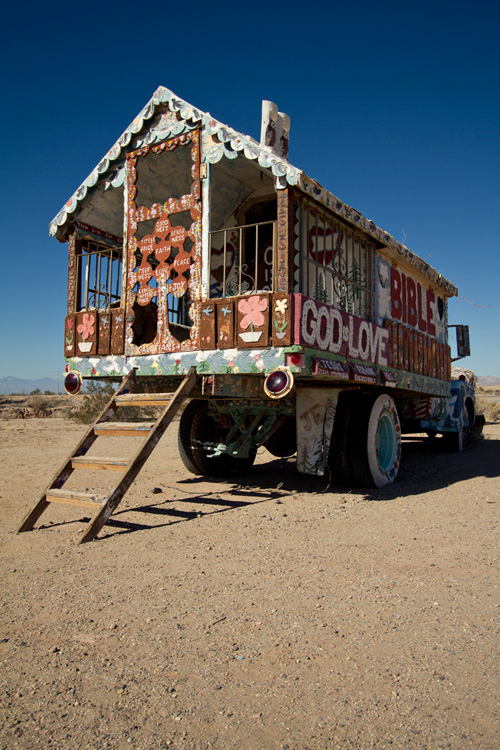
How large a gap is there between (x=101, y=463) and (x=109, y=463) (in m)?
0.10

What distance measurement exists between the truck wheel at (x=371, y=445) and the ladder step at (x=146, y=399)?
2.55 m

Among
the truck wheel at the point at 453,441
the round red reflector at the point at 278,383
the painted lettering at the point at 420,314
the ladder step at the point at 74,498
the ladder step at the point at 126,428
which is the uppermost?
the painted lettering at the point at 420,314

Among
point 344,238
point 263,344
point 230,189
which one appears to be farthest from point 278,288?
point 230,189

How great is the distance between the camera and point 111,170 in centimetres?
750

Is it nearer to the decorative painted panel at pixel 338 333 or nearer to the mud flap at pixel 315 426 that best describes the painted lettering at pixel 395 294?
the decorative painted panel at pixel 338 333

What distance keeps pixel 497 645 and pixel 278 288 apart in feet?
12.9

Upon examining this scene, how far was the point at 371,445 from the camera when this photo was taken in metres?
7.16

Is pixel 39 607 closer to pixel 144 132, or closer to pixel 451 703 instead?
pixel 451 703

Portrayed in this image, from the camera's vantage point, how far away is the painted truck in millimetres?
6047

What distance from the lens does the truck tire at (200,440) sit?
8.29 meters

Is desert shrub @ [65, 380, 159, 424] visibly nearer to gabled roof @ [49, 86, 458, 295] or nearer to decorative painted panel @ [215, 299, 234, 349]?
gabled roof @ [49, 86, 458, 295]

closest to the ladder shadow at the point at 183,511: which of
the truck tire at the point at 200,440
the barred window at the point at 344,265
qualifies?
the truck tire at the point at 200,440

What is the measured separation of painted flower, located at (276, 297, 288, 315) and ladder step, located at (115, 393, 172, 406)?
58.6 inches

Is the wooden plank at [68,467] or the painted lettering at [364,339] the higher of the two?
the painted lettering at [364,339]
